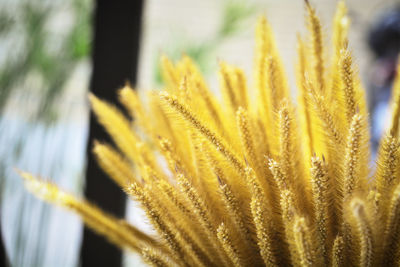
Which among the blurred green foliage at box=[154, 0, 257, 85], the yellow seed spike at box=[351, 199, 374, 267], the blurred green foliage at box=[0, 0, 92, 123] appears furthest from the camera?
the blurred green foliage at box=[154, 0, 257, 85]

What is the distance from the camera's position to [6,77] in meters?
0.53

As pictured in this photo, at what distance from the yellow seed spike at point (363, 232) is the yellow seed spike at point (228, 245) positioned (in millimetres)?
74

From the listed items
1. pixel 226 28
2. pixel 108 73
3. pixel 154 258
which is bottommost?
pixel 154 258

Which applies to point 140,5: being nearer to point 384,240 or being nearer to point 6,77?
point 6,77

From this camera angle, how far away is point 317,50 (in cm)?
28

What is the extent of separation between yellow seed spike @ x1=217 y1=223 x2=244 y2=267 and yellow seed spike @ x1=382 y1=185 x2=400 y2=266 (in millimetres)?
94

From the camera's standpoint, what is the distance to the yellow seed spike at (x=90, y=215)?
297mm

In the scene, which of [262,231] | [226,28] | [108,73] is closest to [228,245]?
[262,231]

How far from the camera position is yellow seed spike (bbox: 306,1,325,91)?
271mm

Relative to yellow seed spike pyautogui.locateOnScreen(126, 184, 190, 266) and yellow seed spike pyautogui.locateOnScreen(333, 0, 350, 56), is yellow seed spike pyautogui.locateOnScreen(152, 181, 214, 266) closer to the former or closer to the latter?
yellow seed spike pyautogui.locateOnScreen(126, 184, 190, 266)

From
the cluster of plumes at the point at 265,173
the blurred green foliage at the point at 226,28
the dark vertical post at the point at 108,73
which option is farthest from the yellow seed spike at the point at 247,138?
the blurred green foliage at the point at 226,28

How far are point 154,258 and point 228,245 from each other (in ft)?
0.17

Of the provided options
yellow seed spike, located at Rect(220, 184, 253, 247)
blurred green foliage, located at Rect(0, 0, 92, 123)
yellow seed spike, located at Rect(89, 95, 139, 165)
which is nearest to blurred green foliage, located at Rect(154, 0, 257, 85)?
blurred green foliage, located at Rect(0, 0, 92, 123)

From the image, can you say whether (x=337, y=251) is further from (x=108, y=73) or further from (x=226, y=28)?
(x=226, y=28)
